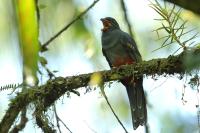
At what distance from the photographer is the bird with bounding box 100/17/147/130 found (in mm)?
3240

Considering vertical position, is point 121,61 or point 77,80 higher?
point 121,61

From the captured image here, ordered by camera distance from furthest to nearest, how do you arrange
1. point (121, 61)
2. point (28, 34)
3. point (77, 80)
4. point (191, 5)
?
point (121, 61)
point (77, 80)
point (191, 5)
point (28, 34)

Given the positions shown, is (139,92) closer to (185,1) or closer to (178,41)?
(178,41)

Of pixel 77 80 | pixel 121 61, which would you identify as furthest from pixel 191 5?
pixel 121 61

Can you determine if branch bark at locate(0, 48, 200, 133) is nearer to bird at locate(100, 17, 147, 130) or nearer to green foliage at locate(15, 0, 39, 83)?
bird at locate(100, 17, 147, 130)

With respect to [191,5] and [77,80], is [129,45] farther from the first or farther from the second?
[191,5]

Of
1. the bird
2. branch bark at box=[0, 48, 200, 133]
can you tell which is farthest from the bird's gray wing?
branch bark at box=[0, 48, 200, 133]

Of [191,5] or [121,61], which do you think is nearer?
[191,5]

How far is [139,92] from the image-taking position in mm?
3355

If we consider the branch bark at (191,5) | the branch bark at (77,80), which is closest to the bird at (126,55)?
the branch bark at (77,80)

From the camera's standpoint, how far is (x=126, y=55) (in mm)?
4020

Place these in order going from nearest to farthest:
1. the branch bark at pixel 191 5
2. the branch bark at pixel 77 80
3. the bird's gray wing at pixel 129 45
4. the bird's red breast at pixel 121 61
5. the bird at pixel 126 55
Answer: the branch bark at pixel 191 5 < the branch bark at pixel 77 80 < the bird at pixel 126 55 < the bird's gray wing at pixel 129 45 < the bird's red breast at pixel 121 61

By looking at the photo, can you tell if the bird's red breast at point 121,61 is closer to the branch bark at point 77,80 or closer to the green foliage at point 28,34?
the branch bark at point 77,80

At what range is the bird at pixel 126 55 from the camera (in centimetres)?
324
